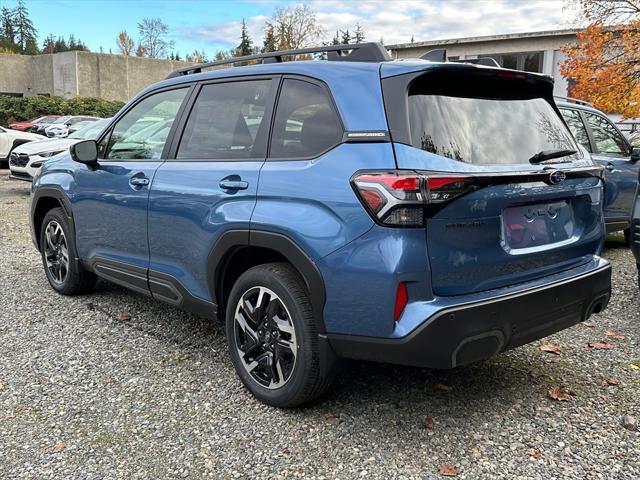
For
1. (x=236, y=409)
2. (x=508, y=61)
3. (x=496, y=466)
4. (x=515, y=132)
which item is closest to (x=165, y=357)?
(x=236, y=409)

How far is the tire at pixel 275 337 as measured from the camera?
9.50ft

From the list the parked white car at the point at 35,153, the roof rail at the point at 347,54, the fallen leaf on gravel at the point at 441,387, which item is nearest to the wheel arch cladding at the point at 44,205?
the roof rail at the point at 347,54

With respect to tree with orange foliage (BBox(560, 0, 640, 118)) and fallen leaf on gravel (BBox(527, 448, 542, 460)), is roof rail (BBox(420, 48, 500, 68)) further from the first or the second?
tree with orange foliage (BBox(560, 0, 640, 118))

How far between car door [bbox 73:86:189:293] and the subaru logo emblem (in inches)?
93.4

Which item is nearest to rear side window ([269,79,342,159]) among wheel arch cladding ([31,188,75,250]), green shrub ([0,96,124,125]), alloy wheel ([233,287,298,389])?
alloy wheel ([233,287,298,389])

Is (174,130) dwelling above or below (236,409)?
above

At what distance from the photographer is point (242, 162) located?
326cm

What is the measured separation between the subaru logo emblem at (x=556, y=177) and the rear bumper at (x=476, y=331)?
513 millimetres

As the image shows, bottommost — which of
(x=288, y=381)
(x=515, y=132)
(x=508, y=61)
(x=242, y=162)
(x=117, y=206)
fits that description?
(x=288, y=381)

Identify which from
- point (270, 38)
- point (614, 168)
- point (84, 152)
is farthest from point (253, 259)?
point (270, 38)

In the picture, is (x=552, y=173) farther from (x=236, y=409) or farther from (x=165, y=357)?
(x=165, y=357)

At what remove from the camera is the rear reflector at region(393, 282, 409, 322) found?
2517 mm

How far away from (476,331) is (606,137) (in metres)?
5.71

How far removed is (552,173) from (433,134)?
71 cm
